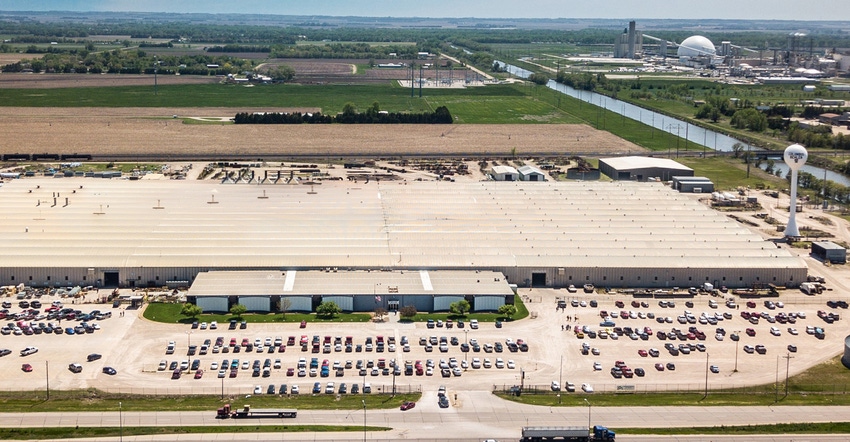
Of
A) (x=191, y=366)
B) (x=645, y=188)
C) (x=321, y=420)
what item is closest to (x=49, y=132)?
(x=645, y=188)

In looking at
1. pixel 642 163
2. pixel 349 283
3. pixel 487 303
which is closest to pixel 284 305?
pixel 349 283

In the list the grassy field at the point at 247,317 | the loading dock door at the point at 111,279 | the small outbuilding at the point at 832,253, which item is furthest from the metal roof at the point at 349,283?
the small outbuilding at the point at 832,253

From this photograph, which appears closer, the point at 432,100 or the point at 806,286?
the point at 806,286

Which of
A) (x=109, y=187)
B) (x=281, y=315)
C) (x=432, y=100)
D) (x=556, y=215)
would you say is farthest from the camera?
(x=432, y=100)

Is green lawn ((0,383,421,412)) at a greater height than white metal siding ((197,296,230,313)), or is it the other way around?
white metal siding ((197,296,230,313))

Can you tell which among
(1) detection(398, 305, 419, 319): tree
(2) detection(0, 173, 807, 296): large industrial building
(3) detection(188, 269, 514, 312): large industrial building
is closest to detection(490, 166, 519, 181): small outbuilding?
(2) detection(0, 173, 807, 296): large industrial building

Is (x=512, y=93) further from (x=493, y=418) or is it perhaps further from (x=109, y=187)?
(x=493, y=418)

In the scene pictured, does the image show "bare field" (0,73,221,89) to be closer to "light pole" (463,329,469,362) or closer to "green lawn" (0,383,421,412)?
"light pole" (463,329,469,362)
